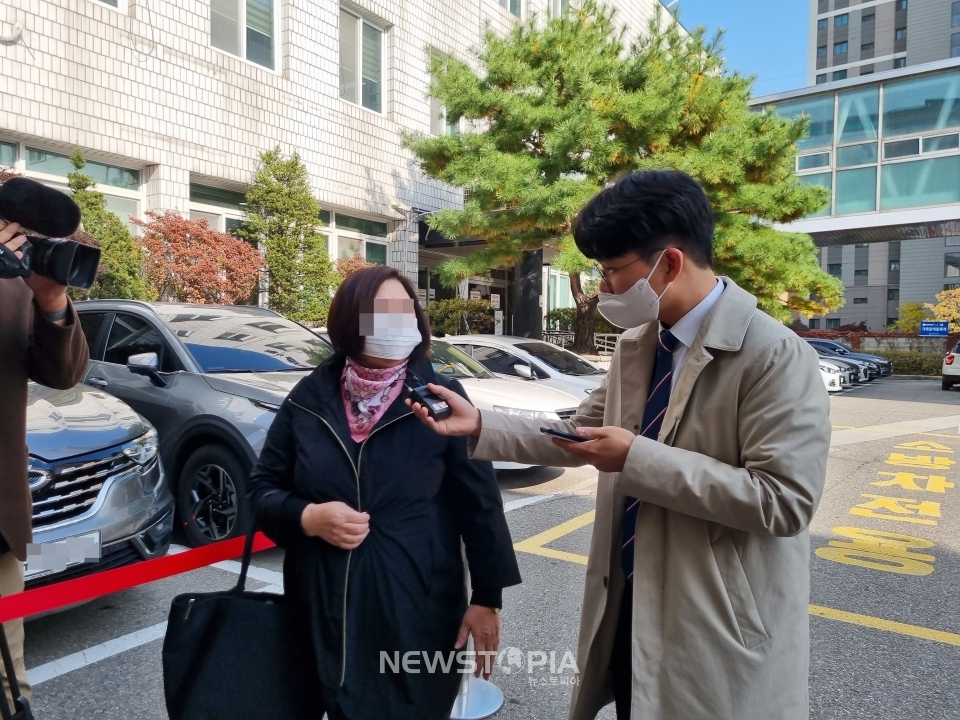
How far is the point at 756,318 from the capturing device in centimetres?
165

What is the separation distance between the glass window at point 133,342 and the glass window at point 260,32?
1014 centimetres

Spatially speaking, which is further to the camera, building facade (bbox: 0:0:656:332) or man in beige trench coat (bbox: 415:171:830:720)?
building facade (bbox: 0:0:656:332)

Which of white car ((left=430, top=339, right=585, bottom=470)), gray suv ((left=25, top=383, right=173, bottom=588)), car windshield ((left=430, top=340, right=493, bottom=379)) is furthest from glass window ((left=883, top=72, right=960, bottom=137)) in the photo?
gray suv ((left=25, top=383, right=173, bottom=588))

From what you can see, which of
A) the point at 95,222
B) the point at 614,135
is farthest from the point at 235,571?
the point at 614,135

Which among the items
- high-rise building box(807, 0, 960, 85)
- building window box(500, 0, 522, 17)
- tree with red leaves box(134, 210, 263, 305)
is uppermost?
high-rise building box(807, 0, 960, 85)

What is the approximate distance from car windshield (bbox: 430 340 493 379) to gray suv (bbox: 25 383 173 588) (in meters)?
4.16

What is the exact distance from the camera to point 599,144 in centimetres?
A: 1377

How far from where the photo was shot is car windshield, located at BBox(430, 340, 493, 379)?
803cm

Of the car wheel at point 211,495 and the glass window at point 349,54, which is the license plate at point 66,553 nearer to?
the car wheel at point 211,495

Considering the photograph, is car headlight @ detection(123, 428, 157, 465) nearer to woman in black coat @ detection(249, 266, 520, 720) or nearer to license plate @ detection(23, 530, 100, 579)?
license plate @ detection(23, 530, 100, 579)

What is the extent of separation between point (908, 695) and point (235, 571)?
151 inches

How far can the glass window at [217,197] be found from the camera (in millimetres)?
13382

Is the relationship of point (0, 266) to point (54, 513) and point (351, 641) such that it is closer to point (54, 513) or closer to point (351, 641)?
point (351, 641)

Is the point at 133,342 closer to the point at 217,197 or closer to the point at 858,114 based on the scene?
the point at 217,197
